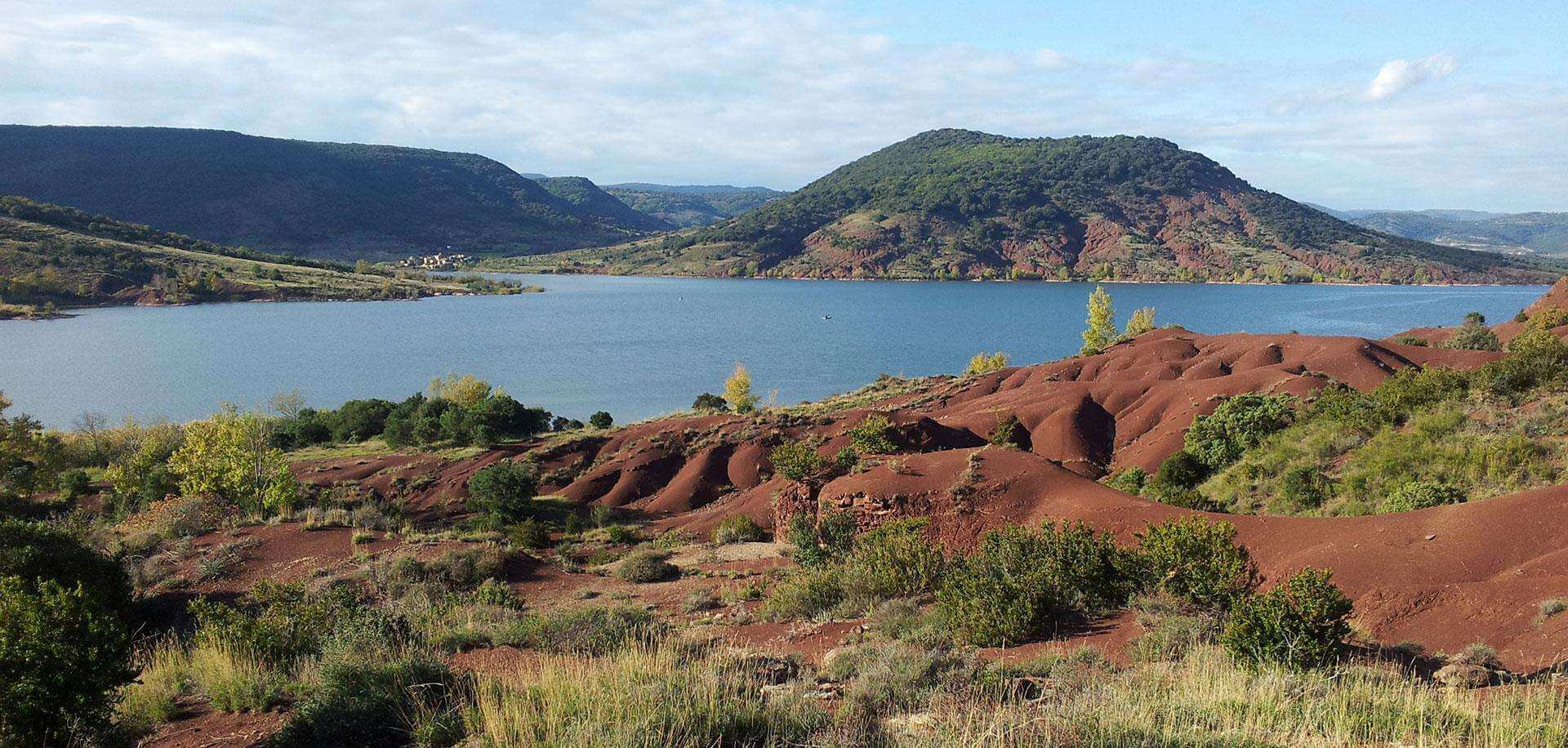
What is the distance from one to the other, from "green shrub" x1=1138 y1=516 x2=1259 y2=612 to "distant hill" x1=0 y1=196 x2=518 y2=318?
5229 inches

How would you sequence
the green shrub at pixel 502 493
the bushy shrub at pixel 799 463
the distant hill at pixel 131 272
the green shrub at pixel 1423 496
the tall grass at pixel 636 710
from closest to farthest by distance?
1. the tall grass at pixel 636 710
2. the green shrub at pixel 1423 496
3. the bushy shrub at pixel 799 463
4. the green shrub at pixel 502 493
5. the distant hill at pixel 131 272

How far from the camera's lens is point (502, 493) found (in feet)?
96.9

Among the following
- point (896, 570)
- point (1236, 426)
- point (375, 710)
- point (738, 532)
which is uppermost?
point (375, 710)

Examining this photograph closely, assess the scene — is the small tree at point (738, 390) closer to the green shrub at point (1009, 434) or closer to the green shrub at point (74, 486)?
the green shrub at point (1009, 434)

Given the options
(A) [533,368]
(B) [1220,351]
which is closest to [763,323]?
(A) [533,368]

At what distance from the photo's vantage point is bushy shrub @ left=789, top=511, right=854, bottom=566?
53.1 feet

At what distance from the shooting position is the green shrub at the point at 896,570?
1209 cm

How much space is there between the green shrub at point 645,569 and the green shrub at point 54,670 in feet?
36.0

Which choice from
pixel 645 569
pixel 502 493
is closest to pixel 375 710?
pixel 645 569

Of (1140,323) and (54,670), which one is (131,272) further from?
(54,670)

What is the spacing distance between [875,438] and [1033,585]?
16.8m

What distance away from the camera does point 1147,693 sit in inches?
247

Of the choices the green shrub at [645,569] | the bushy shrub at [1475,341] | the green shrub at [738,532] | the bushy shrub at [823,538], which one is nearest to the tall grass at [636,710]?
the bushy shrub at [823,538]

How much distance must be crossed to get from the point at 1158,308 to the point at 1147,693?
13603 centimetres
